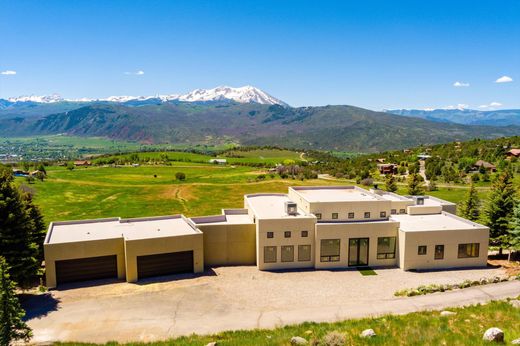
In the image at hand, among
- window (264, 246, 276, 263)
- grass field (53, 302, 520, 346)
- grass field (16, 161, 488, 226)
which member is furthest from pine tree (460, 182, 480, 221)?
window (264, 246, 276, 263)

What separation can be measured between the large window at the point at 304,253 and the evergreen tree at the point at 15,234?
21.7 meters

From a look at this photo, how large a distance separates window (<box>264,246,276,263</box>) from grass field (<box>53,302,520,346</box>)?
12776 mm

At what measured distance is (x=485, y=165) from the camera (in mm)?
103000

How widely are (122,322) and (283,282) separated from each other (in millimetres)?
13099

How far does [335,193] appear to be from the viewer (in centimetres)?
4562

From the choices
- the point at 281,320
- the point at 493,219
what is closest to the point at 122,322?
the point at 281,320

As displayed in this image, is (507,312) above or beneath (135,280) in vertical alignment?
above

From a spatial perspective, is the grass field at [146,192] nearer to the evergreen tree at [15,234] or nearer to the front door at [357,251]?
the front door at [357,251]

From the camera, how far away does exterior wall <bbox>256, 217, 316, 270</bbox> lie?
35156 millimetres

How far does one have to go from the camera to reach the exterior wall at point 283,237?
35.2 m

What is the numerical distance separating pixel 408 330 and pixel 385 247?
1744cm

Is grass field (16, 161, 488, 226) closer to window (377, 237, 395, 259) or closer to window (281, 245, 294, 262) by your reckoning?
window (281, 245, 294, 262)

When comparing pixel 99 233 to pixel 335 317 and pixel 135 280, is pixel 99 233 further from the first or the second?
pixel 335 317

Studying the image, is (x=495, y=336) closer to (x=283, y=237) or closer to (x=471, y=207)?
(x=283, y=237)
